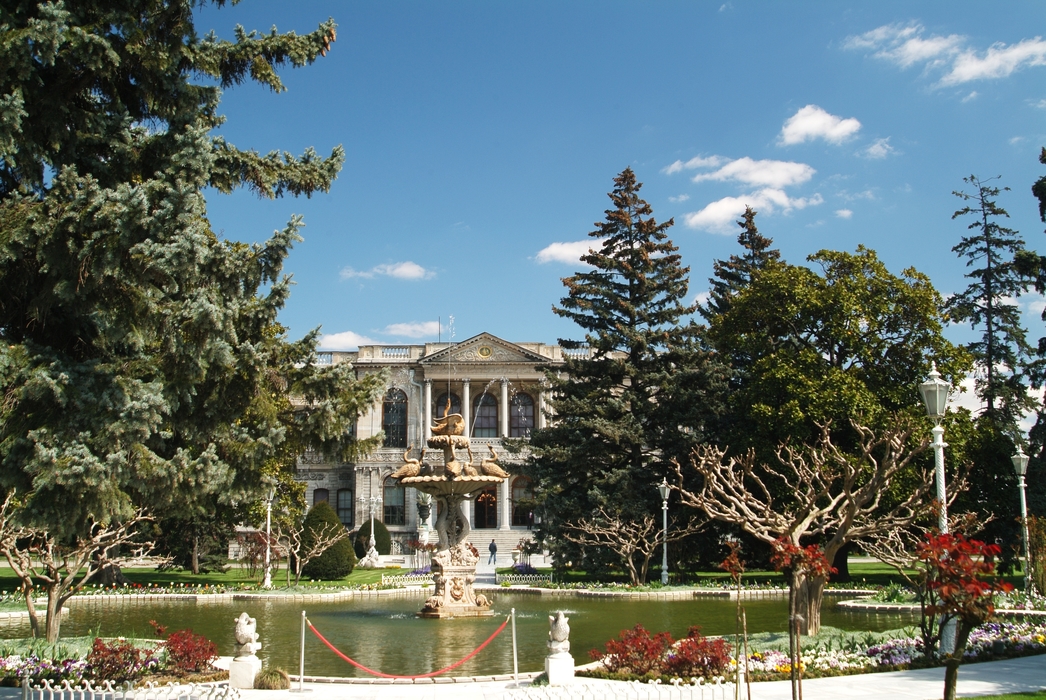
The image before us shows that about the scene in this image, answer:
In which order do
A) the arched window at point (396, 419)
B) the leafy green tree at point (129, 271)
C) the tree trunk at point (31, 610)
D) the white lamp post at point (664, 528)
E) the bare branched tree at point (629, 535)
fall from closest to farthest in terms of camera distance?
the leafy green tree at point (129, 271) → the tree trunk at point (31, 610) → the white lamp post at point (664, 528) → the bare branched tree at point (629, 535) → the arched window at point (396, 419)

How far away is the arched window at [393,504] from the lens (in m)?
51.7

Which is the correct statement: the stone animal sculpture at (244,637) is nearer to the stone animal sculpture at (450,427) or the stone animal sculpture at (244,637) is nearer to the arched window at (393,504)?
the stone animal sculpture at (450,427)

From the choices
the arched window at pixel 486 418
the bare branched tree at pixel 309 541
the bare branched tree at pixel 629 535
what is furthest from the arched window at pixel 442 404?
the bare branched tree at pixel 629 535

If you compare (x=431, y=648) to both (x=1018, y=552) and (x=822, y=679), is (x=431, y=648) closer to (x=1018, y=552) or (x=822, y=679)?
(x=822, y=679)

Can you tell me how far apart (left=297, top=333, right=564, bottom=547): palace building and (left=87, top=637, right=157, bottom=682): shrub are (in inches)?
1546

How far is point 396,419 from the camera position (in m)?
53.5

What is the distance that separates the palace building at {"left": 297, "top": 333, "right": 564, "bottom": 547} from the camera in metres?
50.8

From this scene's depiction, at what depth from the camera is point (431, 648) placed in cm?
1328

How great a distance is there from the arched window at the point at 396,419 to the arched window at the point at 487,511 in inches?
222

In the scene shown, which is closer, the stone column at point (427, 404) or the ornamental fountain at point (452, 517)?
the ornamental fountain at point (452, 517)

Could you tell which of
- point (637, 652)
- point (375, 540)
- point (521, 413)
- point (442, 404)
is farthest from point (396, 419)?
point (637, 652)

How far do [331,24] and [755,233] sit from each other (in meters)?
32.1

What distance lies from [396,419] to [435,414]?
229cm

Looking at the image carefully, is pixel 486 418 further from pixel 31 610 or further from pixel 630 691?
pixel 630 691
